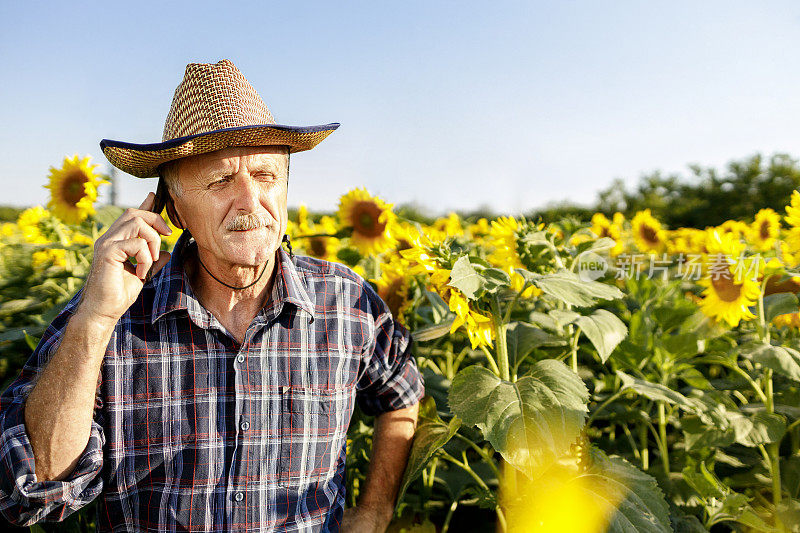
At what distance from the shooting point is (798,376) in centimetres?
208

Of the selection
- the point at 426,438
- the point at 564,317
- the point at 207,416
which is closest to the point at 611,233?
the point at 564,317

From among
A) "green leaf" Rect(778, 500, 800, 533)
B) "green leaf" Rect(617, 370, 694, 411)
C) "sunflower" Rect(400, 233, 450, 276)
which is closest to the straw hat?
"sunflower" Rect(400, 233, 450, 276)

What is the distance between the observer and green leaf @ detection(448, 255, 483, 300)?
1.54 m

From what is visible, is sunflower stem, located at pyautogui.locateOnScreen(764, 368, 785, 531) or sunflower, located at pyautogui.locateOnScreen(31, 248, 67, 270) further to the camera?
sunflower, located at pyautogui.locateOnScreen(31, 248, 67, 270)

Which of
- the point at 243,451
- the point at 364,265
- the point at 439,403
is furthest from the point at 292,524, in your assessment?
the point at 364,265

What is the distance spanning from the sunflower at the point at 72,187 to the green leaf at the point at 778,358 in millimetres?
2808

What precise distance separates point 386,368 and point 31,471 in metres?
0.96

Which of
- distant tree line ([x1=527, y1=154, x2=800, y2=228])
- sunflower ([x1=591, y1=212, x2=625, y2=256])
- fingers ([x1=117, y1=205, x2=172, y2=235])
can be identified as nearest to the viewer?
fingers ([x1=117, y1=205, x2=172, y2=235])

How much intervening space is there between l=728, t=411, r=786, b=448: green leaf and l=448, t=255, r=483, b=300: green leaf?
3.99 ft

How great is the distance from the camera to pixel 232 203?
1647 millimetres

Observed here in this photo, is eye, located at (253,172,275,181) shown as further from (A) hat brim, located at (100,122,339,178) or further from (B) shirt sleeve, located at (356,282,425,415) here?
(B) shirt sleeve, located at (356,282,425,415)

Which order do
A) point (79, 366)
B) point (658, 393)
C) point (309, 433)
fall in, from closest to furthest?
point (79, 366) → point (309, 433) → point (658, 393)

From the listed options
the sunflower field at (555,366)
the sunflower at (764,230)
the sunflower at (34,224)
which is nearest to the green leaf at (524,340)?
the sunflower field at (555,366)

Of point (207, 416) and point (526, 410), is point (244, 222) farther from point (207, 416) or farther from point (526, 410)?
point (526, 410)
